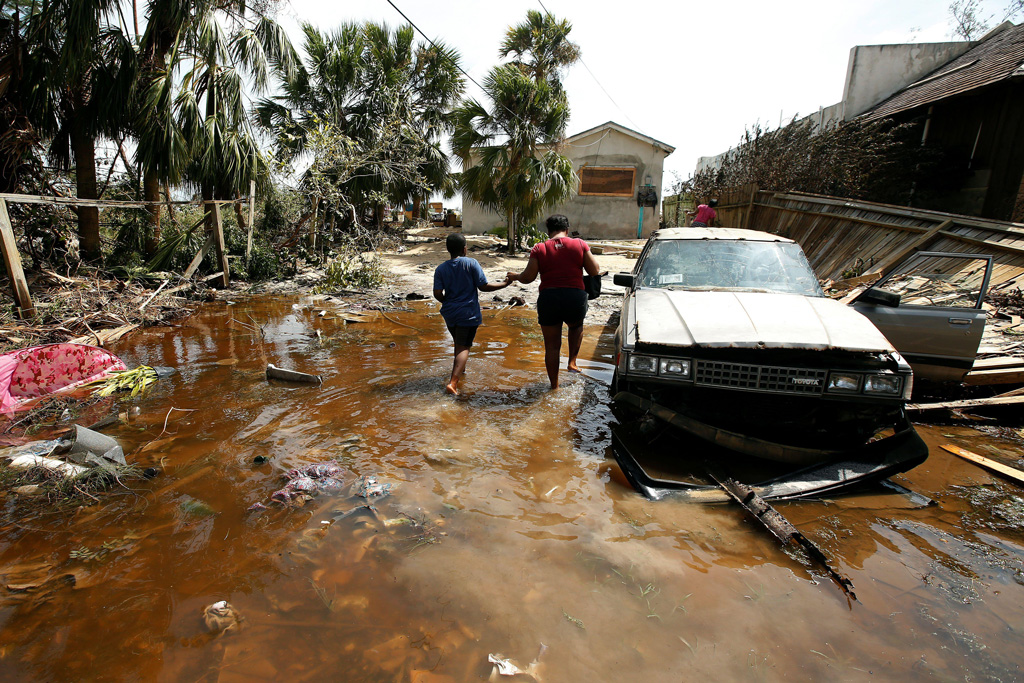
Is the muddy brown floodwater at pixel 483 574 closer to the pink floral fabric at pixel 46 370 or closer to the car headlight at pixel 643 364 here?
the car headlight at pixel 643 364

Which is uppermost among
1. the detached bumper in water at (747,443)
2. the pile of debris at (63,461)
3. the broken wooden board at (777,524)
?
the detached bumper in water at (747,443)

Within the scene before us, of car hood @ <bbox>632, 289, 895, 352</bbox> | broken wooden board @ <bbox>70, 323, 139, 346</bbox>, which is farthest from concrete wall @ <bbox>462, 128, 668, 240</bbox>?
car hood @ <bbox>632, 289, 895, 352</bbox>

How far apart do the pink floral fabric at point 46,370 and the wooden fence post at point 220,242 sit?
6737 mm

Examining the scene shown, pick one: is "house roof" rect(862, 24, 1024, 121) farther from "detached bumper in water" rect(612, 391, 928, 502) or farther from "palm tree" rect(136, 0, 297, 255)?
"palm tree" rect(136, 0, 297, 255)

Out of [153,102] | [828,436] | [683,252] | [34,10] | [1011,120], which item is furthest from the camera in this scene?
[1011,120]

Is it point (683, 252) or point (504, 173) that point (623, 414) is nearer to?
point (683, 252)

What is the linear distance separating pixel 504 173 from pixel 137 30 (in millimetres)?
10039

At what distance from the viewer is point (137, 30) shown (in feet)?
39.2

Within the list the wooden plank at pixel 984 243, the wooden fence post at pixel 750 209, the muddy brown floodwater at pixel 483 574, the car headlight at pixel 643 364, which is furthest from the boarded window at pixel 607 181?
the car headlight at pixel 643 364

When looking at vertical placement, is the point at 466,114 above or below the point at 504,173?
above

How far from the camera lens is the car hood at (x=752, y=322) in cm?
322

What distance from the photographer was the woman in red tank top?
5039mm

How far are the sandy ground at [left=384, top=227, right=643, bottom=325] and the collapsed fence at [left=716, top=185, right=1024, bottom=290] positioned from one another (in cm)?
413

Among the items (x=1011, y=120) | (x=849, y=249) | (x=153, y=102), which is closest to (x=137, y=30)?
(x=153, y=102)
